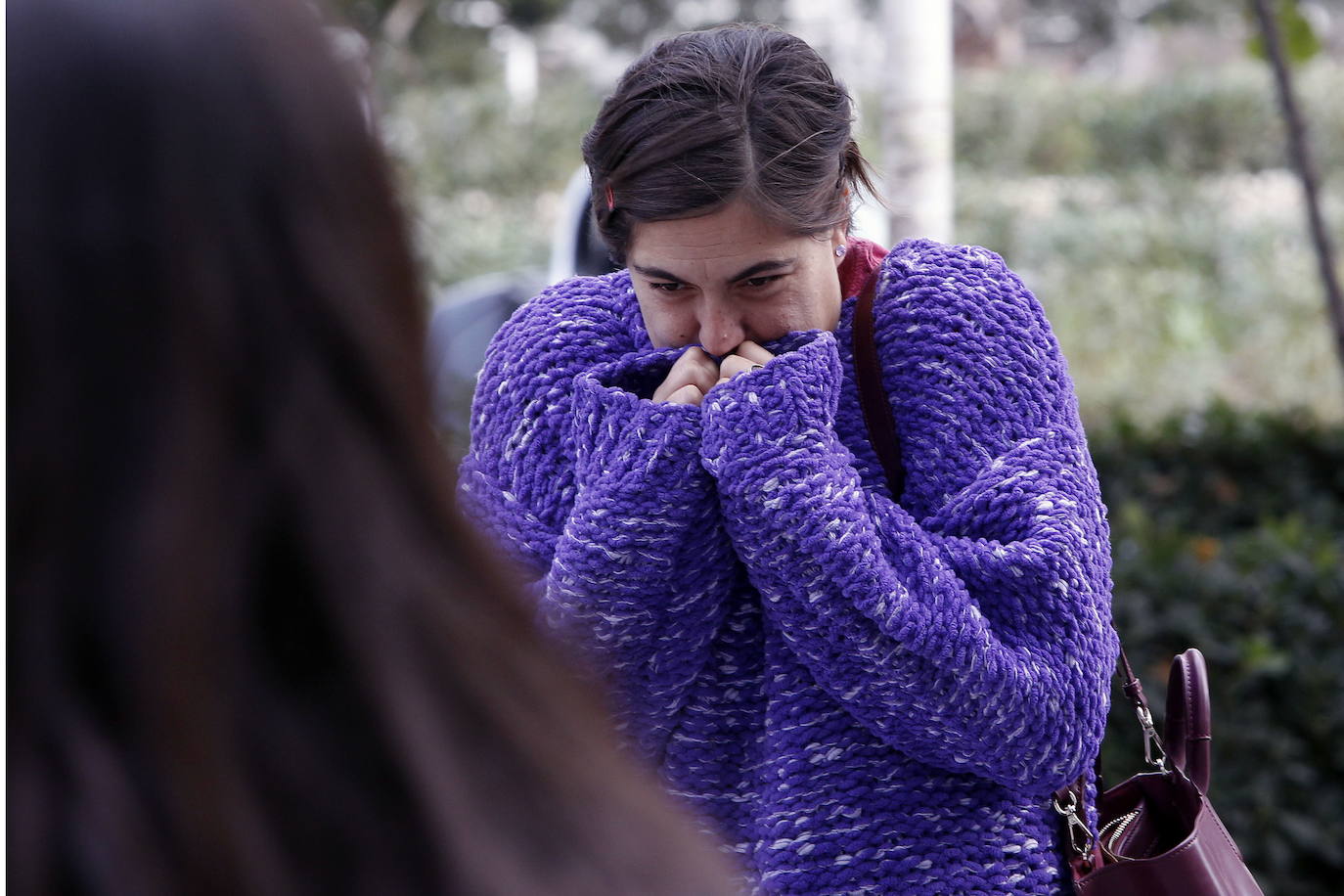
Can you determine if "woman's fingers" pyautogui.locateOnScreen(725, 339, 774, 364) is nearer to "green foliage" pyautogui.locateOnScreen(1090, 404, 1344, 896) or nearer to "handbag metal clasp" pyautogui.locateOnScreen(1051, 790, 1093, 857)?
"handbag metal clasp" pyautogui.locateOnScreen(1051, 790, 1093, 857)

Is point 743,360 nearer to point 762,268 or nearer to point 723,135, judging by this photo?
point 762,268

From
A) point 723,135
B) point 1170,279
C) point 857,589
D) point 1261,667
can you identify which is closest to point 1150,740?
point 857,589

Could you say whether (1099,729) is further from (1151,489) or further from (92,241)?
(1151,489)

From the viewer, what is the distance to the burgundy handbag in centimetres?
175

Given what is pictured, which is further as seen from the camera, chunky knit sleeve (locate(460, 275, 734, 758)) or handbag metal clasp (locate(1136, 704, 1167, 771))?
handbag metal clasp (locate(1136, 704, 1167, 771))

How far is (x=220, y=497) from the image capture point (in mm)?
668

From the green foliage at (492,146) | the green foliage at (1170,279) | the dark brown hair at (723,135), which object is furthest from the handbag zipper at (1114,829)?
the green foliage at (492,146)

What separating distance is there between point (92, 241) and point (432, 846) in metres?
0.32

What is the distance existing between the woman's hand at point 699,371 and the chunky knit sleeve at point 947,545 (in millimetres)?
56

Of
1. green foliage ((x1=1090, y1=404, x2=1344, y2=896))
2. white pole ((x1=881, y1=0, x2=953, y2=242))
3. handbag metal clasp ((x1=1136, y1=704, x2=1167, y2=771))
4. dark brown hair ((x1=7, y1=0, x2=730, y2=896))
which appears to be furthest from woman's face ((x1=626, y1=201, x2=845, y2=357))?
white pole ((x1=881, y1=0, x2=953, y2=242))

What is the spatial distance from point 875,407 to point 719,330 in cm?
22

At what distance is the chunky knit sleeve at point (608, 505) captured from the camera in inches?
67.8

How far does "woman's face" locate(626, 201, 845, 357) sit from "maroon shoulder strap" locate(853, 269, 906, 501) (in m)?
0.06

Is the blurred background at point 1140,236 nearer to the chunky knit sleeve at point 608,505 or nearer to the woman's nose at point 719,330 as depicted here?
the chunky knit sleeve at point 608,505
